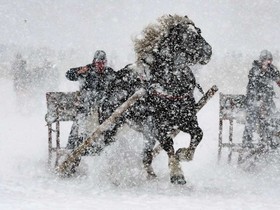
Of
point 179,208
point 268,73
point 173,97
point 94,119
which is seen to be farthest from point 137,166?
point 268,73

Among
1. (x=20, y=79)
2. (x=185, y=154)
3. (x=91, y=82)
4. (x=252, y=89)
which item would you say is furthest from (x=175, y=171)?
(x=20, y=79)

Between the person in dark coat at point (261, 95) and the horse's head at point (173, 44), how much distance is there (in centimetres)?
278

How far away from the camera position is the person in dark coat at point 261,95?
33.4 ft

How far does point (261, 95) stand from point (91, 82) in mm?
3172

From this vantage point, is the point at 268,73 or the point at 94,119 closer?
the point at 94,119

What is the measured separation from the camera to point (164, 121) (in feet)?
25.4

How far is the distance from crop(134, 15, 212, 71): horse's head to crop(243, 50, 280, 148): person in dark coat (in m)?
2.78

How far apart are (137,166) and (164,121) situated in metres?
1.24

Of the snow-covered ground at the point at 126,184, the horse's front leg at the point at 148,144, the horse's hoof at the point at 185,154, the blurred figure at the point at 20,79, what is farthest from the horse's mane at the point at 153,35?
the blurred figure at the point at 20,79

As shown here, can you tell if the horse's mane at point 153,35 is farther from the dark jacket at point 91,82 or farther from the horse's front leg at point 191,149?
the dark jacket at point 91,82

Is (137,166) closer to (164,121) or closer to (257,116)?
(164,121)

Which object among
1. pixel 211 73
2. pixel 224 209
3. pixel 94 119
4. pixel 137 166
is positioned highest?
pixel 211 73

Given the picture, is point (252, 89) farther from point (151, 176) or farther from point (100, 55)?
point (151, 176)

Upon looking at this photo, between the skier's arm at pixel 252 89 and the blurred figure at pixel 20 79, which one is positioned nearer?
the skier's arm at pixel 252 89
